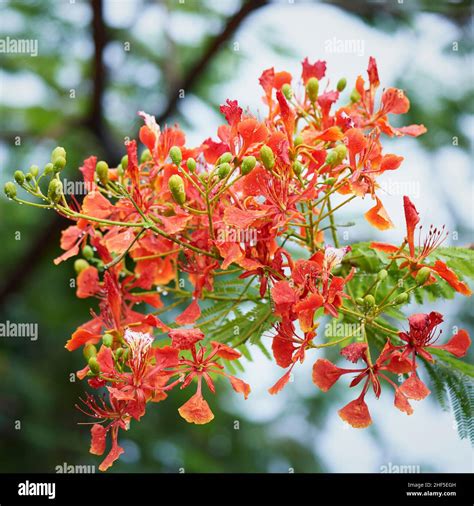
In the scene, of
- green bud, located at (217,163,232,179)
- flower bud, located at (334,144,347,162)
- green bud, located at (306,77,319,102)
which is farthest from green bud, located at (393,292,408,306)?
green bud, located at (306,77,319,102)

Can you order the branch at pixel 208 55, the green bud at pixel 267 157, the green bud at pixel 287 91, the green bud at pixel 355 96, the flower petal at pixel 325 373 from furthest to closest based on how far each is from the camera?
1. the branch at pixel 208 55
2. the green bud at pixel 355 96
3. the green bud at pixel 287 91
4. the flower petal at pixel 325 373
5. the green bud at pixel 267 157

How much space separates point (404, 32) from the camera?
4438 mm

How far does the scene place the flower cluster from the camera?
1.74m

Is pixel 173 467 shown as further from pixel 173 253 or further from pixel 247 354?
pixel 173 253

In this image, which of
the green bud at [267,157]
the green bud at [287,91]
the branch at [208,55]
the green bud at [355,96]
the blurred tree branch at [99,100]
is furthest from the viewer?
the blurred tree branch at [99,100]

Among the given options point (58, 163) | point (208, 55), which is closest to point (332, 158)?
point (58, 163)

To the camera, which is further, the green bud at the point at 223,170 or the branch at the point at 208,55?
the branch at the point at 208,55

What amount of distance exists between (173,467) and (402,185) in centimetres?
307

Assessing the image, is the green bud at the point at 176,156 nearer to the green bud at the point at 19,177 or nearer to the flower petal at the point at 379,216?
the green bud at the point at 19,177

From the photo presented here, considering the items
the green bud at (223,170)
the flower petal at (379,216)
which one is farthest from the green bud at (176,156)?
the flower petal at (379,216)

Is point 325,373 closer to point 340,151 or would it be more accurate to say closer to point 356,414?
point 356,414

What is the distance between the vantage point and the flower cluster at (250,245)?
5.71 feet

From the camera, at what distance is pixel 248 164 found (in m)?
1.71

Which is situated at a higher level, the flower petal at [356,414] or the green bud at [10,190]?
the green bud at [10,190]
